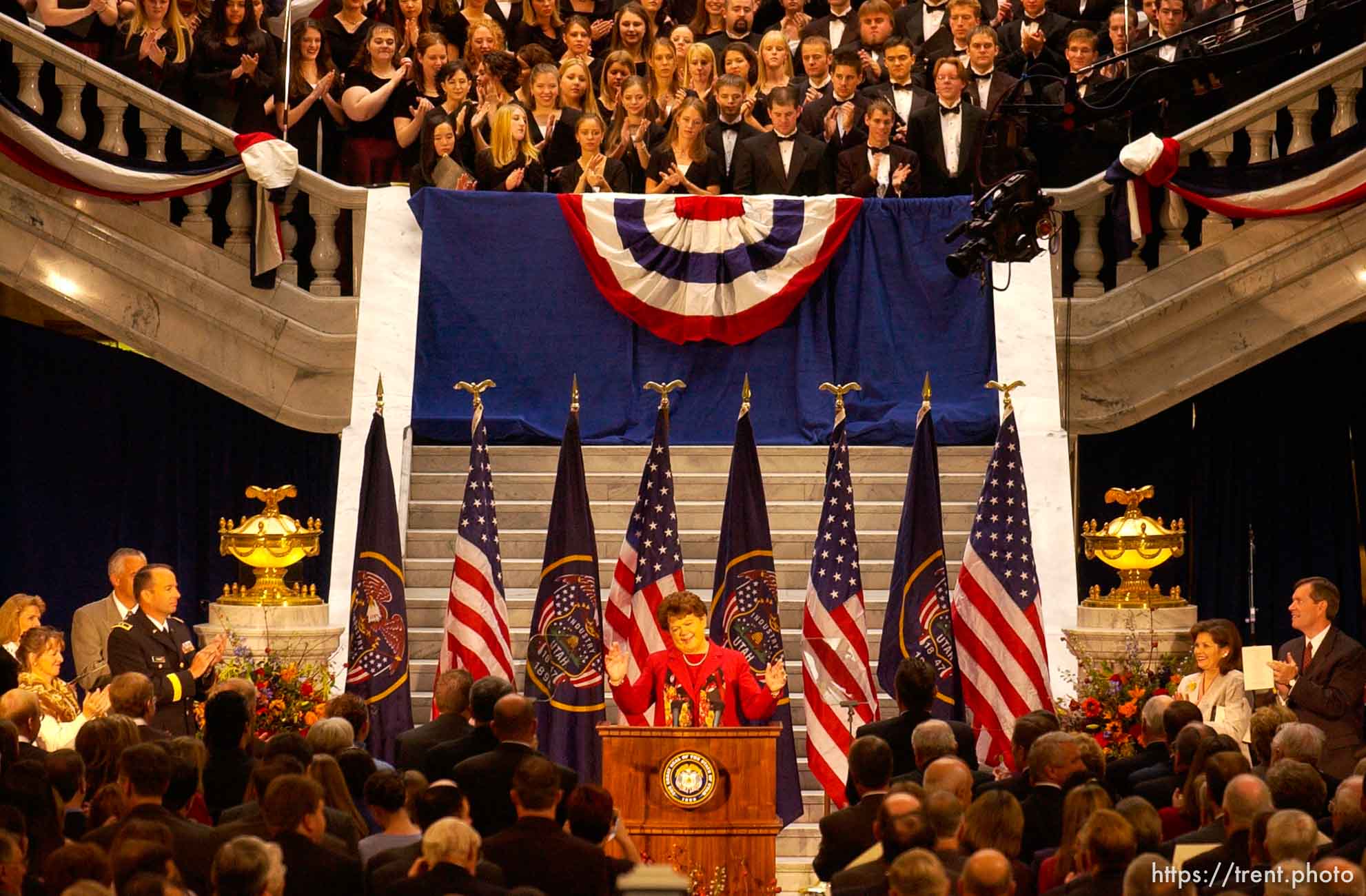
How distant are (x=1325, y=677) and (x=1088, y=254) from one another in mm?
5386

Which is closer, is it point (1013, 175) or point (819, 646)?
point (819, 646)

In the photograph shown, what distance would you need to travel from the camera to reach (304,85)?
15.4 metres

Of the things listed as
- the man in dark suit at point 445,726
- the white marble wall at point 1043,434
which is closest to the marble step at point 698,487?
the white marble wall at point 1043,434

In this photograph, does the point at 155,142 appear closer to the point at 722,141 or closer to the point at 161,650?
the point at 722,141

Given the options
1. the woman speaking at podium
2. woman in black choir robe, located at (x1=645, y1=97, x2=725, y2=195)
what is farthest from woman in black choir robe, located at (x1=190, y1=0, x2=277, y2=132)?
the woman speaking at podium

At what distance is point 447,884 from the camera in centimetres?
654

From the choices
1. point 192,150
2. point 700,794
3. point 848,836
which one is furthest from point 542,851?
point 192,150

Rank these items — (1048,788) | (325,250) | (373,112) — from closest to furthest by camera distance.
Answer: (1048,788), (325,250), (373,112)

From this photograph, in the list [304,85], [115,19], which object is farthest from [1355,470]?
[115,19]

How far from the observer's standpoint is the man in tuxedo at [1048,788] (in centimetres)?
785

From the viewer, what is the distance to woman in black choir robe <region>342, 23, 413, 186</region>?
50.7 ft

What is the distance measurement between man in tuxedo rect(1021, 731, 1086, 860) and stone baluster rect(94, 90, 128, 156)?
8755 millimetres

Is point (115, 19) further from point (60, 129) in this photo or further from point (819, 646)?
point (819, 646)

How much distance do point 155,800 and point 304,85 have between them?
889cm
